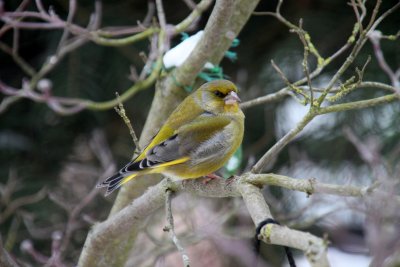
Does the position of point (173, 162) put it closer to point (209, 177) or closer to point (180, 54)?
point (209, 177)

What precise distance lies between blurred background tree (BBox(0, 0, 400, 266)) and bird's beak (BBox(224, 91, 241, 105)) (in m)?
0.47

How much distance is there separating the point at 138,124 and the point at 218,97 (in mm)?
1344

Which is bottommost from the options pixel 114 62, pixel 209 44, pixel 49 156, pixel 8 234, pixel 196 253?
pixel 196 253

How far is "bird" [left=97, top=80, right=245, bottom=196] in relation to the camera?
263cm

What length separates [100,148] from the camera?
3.92 metres

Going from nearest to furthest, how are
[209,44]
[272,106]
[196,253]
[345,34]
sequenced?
1. [209,44]
2. [345,34]
3. [272,106]
4. [196,253]

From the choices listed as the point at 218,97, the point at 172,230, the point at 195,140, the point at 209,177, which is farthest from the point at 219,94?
the point at 172,230

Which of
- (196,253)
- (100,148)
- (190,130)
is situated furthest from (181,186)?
(196,253)

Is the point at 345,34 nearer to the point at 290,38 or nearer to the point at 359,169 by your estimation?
the point at 290,38

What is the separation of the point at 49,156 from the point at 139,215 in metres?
1.75

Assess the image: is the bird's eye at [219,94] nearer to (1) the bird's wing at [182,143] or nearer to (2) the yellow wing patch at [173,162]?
(1) the bird's wing at [182,143]

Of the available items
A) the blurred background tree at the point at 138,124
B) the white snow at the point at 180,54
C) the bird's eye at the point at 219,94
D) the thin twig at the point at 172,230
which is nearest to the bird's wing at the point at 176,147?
the bird's eye at the point at 219,94

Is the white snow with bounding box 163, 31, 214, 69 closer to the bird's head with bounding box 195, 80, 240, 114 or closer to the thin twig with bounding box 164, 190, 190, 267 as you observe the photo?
the bird's head with bounding box 195, 80, 240, 114

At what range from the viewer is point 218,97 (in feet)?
9.71
